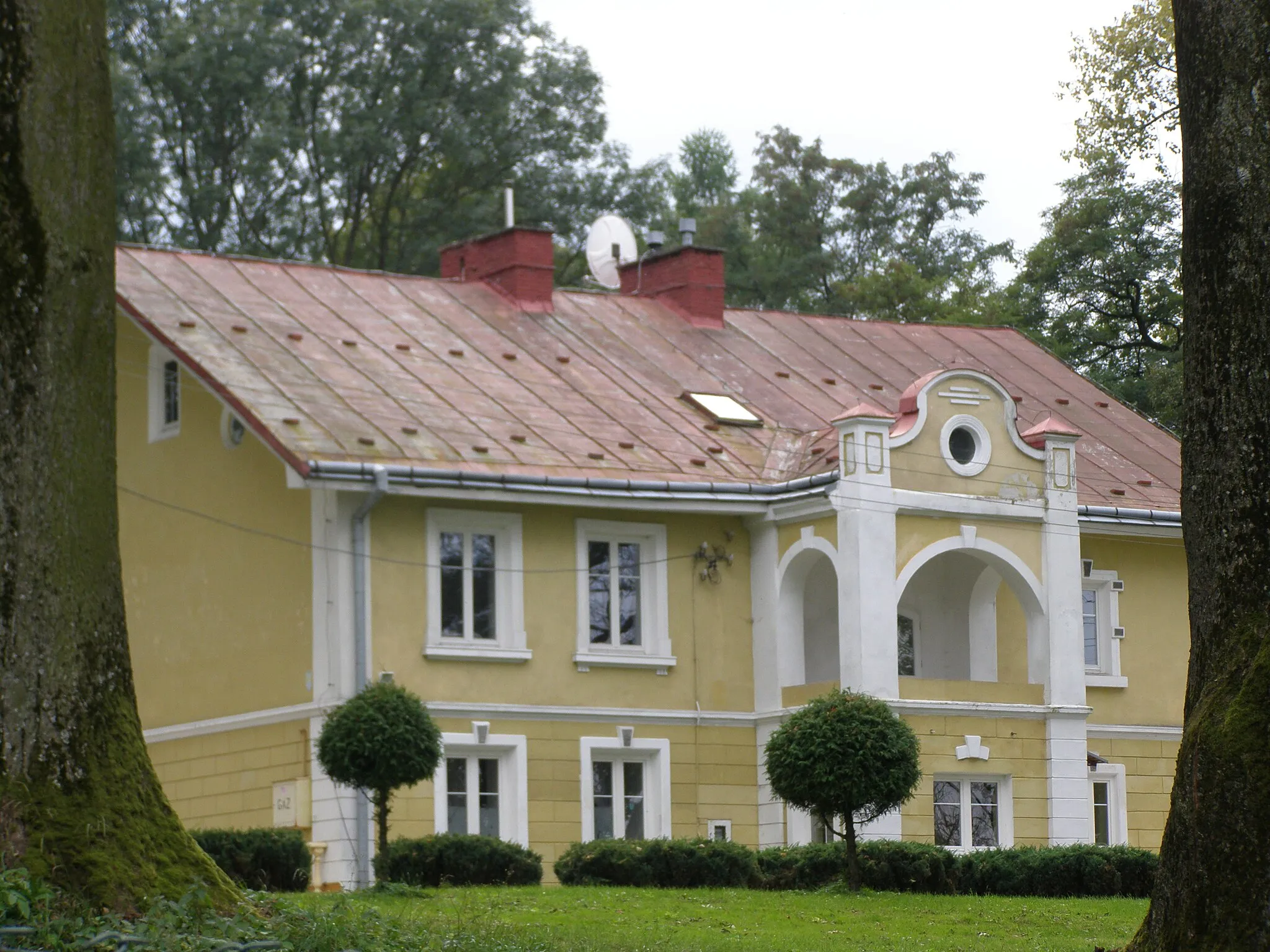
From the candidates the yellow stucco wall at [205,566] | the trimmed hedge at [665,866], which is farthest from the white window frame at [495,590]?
the trimmed hedge at [665,866]

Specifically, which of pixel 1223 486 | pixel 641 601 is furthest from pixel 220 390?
pixel 1223 486

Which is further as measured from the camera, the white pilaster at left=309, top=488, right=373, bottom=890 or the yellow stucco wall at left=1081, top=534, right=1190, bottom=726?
the yellow stucco wall at left=1081, top=534, right=1190, bottom=726

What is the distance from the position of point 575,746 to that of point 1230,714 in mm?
16281

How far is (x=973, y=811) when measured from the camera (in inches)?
1105

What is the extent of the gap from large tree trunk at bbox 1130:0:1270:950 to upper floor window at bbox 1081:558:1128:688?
19112 mm

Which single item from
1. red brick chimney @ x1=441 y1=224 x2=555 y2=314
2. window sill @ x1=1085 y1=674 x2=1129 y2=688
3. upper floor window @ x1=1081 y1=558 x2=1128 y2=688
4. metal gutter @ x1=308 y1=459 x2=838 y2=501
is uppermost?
red brick chimney @ x1=441 y1=224 x2=555 y2=314

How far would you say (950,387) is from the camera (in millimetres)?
27859

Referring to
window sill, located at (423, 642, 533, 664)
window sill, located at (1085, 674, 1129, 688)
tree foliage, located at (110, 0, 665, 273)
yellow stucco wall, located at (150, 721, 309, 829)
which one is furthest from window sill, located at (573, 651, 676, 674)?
tree foliage, located at (110, 0, 665, 273)

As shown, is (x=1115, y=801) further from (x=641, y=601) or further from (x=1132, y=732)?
(x=641, y=601)

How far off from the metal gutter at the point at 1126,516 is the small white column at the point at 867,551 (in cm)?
339

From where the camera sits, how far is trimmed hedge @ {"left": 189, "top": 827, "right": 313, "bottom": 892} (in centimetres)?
2169

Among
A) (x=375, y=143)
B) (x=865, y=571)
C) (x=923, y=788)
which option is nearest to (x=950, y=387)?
(x=865, y=571)

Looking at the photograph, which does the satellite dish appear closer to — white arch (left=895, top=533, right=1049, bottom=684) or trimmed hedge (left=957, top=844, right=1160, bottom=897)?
white arch (left=895, top=533, right=1049, bottom=684)

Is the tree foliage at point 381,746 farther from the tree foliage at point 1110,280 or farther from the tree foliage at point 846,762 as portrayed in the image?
the tree foliage at point 1110,280
